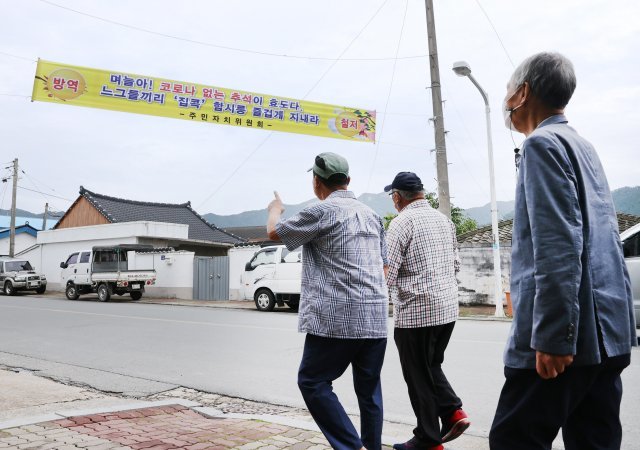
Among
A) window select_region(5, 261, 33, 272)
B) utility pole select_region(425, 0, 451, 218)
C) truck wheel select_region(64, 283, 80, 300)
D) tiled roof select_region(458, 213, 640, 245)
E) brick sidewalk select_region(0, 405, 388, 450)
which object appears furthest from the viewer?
window select_region(5, 261, 33, 272)

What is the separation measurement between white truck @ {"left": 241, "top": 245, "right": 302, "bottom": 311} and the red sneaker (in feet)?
38.1

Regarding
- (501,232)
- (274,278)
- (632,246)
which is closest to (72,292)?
(274,278)

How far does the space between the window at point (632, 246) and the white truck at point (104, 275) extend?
1799 cm

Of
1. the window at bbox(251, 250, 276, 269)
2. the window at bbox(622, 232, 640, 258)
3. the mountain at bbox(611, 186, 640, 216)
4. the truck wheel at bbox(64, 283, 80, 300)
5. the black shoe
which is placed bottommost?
the black shoe

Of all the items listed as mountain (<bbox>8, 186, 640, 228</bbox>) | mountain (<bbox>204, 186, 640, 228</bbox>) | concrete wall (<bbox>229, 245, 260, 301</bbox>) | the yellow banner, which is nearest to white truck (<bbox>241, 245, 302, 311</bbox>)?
the yellow banner

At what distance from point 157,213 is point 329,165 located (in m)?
35.6

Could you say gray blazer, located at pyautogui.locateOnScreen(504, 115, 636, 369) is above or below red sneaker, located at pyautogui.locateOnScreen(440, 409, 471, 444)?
above

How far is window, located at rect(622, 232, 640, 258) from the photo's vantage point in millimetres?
8273

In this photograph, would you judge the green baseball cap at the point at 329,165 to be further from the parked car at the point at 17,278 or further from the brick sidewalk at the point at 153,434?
the parked car at the point at 17,278

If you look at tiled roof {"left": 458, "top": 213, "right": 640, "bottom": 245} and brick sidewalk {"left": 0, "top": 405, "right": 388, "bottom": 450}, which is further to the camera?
tiled roof {"left": 458, "top": 213, "right": 640, "bottom": 245}

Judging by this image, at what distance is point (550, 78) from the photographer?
1952 millimetres

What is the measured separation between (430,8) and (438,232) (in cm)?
1387

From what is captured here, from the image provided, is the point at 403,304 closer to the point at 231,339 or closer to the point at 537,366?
the point at 537,366

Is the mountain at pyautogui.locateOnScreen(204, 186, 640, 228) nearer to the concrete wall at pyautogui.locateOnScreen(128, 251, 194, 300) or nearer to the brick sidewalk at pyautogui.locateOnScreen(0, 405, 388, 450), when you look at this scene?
the concrete wall at pyautogui.locateOnScreen(128, 251, 194, 300)
